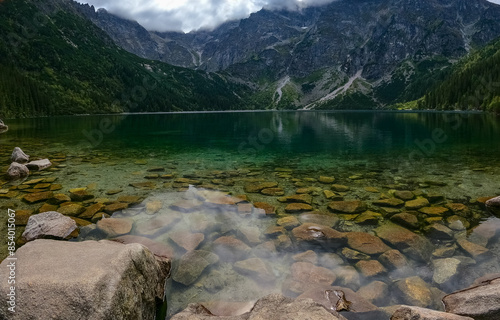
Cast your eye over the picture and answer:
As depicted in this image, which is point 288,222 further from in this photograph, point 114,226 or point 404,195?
point 404,195

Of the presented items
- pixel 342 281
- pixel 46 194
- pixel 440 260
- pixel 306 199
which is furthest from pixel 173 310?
pixel 46 194

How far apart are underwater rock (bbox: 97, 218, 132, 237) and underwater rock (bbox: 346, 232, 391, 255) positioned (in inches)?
408

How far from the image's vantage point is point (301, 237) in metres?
12.5

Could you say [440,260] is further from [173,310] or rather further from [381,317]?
[173,310]

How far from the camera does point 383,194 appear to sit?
1827cm

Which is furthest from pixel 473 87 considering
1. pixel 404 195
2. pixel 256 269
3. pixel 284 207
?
pixel 256 269

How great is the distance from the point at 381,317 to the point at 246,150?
32146 millimetres

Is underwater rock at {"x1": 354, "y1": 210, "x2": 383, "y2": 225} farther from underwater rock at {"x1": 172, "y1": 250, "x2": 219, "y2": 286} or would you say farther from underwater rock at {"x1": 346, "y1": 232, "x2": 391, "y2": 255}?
underwater rock at {"x1": 172, "y1": 250, "x2": 219, "y2": 286}

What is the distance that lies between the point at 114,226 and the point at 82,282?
8.50m

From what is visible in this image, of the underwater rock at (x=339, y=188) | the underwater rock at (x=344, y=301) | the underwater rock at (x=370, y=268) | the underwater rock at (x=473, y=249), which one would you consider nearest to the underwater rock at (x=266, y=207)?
the underwater rock at (x=339, y=188)

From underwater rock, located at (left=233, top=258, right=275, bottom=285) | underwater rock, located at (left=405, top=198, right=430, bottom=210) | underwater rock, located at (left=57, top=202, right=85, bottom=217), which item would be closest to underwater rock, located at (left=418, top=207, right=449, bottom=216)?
underwater rock, located at (left=405, top=198, right=430, bottom=210)

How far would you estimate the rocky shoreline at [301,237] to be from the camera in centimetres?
844

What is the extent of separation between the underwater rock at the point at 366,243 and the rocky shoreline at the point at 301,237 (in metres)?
0.05

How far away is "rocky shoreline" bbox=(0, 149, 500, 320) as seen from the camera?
844 cm
